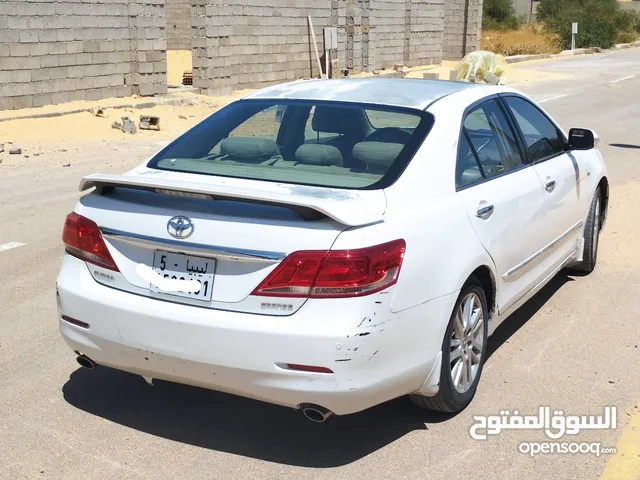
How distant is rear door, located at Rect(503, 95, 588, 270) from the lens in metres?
5.38

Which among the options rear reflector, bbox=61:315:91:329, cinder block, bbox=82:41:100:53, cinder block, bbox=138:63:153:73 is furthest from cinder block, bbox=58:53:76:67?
rear reflector, bbox=61:315:91:329

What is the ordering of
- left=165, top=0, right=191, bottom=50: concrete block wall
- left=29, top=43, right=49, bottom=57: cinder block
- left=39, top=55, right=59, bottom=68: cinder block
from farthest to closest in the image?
left=165, top=0, right=191, bottom=50: concrete block wall
left=39, top=55, right=59, bottom=68: cinder block
left=29, top=43, right=49, bottom=57: cinder block

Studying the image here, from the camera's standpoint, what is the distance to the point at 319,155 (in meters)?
4.42

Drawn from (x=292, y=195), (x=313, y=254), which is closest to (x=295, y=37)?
(x=292, y=195)

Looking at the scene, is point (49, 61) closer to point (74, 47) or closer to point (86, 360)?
point (74, 47)

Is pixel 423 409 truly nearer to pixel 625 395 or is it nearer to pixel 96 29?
pixel 625 395

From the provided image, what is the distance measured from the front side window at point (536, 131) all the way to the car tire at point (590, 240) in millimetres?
724

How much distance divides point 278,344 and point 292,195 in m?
0.63

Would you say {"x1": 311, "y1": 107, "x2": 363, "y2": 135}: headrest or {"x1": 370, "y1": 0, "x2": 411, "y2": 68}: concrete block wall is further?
{"x1": 370, "y1": 0, "x2": 411, "y2": 68}: concrete block wall

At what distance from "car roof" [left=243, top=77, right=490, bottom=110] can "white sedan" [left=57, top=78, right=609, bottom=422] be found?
0.02m

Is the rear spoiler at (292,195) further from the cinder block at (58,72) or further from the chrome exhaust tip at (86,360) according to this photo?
the cinder block at (58,72)

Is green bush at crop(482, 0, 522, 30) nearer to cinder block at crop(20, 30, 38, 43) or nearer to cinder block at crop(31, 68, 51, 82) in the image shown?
cinder block at crop(31, 68, 51, 82)

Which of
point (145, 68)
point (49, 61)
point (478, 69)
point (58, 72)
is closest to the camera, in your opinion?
point (49, 61)

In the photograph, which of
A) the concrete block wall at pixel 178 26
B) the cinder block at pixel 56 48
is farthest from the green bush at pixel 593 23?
the cinder block at pixel 56 48
